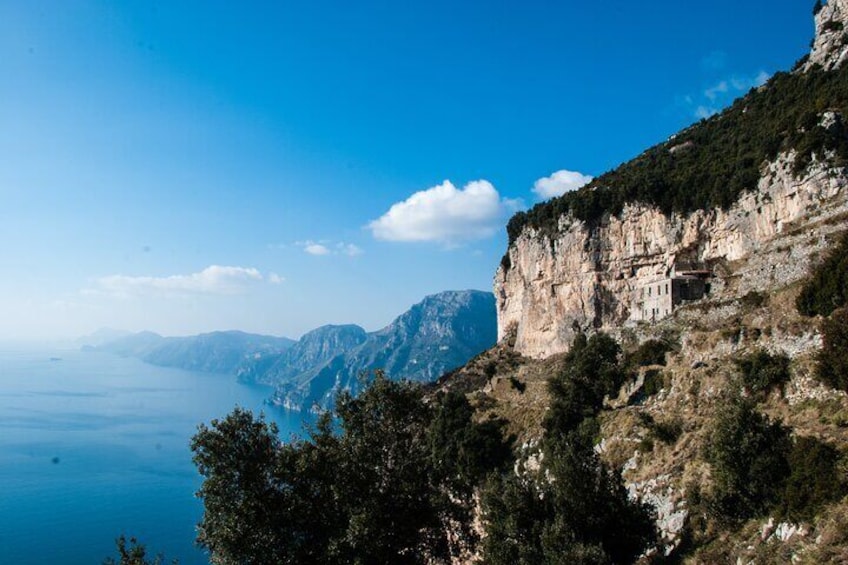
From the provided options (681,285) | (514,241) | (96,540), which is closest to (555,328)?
(514,241)

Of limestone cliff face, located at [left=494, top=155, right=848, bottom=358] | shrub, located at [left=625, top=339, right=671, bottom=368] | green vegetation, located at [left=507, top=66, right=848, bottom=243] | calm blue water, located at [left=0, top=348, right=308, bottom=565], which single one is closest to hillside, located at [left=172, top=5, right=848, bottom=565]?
shrub, located at [left=625, top=339, right=671, bottom=368]

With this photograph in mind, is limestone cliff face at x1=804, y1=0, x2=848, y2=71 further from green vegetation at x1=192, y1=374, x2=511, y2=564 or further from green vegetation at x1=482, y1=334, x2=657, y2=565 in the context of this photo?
green vegetation at x1=192, y1=374, x2=511, y2=564

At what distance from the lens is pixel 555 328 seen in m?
73.4

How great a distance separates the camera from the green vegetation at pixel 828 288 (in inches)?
938

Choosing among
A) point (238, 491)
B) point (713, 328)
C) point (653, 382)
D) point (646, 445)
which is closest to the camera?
point (238, 491)

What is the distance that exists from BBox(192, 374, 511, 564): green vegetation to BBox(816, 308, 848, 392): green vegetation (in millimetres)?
14573

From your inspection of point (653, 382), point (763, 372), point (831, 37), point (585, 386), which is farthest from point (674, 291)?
point (831, 37)

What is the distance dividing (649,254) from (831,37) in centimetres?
3228

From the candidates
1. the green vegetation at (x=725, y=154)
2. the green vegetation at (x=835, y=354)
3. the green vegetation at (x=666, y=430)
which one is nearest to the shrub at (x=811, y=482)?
the green vegetation at (x=835, y=354)

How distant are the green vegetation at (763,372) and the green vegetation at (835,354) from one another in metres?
2.05

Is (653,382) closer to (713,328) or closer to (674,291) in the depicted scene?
(713,328)

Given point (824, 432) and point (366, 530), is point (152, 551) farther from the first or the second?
point (824, 432)

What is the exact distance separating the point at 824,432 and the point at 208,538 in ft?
69.6

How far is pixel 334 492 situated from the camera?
60.1 feet
